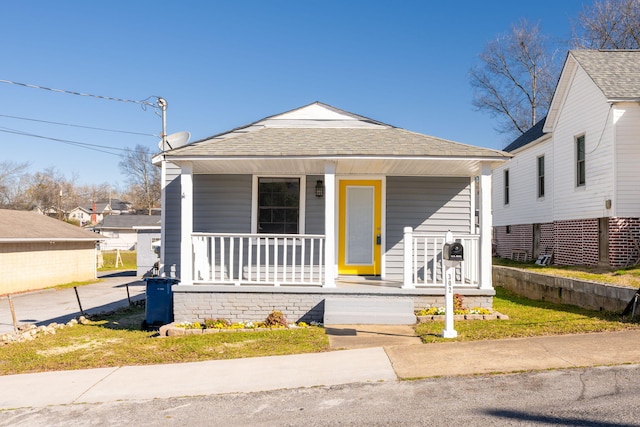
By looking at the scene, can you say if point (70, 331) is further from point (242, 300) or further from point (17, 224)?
point (17, 224)

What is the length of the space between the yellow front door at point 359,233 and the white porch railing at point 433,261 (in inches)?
33.7

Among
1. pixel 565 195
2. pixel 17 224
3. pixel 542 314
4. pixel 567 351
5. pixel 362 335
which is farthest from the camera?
pixel 17 224

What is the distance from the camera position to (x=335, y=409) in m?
4.56

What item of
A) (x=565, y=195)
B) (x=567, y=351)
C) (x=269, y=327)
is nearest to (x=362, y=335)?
(x=269, y=327)

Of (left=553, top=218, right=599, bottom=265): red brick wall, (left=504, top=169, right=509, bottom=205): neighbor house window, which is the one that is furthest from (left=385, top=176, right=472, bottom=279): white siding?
(left=504, top=169, right=509, bottom=205): neighbor house window

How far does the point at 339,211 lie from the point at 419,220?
1.65 meters

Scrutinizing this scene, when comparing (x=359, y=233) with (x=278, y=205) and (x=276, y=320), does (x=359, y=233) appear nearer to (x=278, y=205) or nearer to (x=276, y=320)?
(x=278, y=205)

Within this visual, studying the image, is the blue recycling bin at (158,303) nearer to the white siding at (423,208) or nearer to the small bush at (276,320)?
the small bush at (276,320)

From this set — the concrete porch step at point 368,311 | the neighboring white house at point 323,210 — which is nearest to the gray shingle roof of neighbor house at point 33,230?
the neighboring white house at point 323,210

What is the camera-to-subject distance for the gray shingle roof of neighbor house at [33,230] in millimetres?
19844

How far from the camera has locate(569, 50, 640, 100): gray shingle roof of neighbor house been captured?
1240 cm

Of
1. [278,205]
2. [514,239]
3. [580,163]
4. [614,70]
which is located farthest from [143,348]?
[514,239]

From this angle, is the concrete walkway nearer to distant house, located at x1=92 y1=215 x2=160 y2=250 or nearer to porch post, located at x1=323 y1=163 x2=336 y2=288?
porch post, located at x1=323 y1=163 x2=336 y2=288

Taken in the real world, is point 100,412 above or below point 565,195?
below
